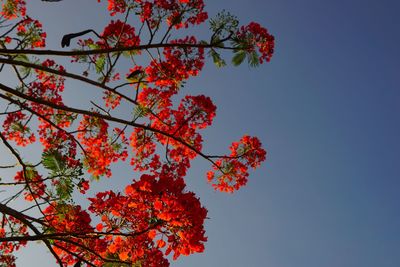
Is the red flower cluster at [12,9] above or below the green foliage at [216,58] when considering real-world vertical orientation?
above

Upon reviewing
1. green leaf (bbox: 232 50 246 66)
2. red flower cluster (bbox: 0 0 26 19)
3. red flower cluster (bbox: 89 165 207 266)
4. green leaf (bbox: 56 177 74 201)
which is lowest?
red flower cluster (bbox: 89 165 207 266)

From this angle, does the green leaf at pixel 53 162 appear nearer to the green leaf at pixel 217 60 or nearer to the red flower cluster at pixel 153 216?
the red flower cluster at pixel 153 216

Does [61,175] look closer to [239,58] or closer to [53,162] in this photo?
[53,162]

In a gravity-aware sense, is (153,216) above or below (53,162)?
below

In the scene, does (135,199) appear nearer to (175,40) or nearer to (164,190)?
(164,190)

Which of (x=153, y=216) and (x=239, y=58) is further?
(x=239, y=58)

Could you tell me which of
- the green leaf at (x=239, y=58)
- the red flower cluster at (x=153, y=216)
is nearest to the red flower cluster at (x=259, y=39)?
the green leaf at (x=239, y=58)

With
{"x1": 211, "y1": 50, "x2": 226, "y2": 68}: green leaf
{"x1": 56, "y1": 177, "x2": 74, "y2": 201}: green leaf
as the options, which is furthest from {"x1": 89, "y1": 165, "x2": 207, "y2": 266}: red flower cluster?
{"x1": 211, "y1": 50, "x2": 226, "y2": 68}: green leaf

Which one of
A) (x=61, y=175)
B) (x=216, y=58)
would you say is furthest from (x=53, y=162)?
(x=216, y=58)

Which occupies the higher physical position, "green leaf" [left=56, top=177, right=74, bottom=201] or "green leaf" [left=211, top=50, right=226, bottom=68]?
"green leaf" [left=211, top=50, right=226, bottom=68]

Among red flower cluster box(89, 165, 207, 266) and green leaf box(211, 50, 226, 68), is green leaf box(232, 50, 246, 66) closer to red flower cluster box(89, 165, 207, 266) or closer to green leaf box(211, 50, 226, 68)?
green leaf box(211, 50, 226, 68)

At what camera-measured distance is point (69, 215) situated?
6457 mm

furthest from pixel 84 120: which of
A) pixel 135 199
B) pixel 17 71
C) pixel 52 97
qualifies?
pixel 135 199

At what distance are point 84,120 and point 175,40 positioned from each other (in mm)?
3080
